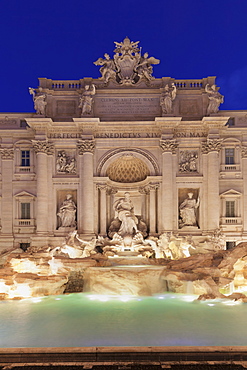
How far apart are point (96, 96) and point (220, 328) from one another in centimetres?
1882

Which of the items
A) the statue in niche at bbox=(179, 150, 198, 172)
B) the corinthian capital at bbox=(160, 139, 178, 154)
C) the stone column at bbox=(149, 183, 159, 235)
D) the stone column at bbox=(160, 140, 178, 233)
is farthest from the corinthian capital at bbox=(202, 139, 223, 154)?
the stone column at bbox=(149, 183, 159, 235)

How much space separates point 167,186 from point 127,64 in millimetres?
9747

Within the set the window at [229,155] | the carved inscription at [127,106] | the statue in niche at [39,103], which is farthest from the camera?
the window at [229,155]

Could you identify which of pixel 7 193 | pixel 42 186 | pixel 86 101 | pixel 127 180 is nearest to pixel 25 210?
pixel 7 193

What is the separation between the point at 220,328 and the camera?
9.13 meters

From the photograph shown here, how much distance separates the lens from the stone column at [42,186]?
2258 centimetres

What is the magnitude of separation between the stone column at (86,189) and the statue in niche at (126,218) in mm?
2038

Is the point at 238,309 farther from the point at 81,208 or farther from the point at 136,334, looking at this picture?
the point at 81,208

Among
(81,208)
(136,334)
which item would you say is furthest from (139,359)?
(81,208)

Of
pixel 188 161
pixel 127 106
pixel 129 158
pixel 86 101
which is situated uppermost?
pixel 86 101

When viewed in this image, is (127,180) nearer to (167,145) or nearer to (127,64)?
(167,145)

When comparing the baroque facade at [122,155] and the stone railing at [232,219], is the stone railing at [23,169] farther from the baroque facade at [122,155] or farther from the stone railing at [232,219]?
the stone railing at [232,219]

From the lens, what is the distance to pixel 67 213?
2309 centimetres

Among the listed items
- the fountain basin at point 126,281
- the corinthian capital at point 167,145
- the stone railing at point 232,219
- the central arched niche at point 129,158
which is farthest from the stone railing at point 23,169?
the stone railing at point 232,219
